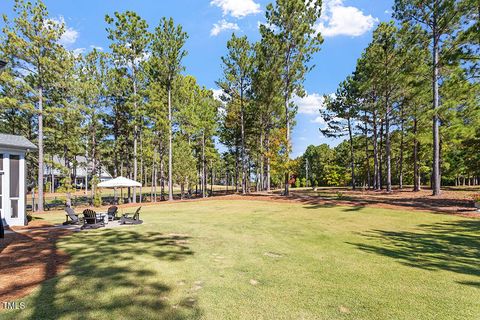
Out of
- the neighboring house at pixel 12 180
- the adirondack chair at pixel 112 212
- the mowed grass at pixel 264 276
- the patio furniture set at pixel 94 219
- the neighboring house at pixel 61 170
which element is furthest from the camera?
the neighboring house at pixel 61 170

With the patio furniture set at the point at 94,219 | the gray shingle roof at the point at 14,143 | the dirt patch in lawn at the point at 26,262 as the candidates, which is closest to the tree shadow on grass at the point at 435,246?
the dirt patch in lawn at the point at 26,262

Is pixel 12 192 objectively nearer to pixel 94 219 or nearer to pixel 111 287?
pixel 94 219

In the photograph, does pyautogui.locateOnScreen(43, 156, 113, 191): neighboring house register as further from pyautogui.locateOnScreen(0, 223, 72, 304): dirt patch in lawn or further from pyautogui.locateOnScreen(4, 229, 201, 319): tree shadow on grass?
pyautogui.locateOnScreen(4, 229, 201, 319): tree shadow on grass

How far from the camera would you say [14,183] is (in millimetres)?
12352

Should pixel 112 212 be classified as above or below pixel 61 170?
below

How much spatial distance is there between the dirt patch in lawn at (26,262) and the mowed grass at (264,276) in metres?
0.33

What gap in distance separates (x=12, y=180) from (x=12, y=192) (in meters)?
0.61

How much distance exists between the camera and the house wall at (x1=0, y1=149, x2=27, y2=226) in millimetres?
11906

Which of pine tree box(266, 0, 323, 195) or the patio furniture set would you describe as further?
pine tree box(266, 0, 323, 195)

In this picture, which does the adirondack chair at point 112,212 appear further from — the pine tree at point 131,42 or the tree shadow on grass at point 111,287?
the pine tree at point 131,42

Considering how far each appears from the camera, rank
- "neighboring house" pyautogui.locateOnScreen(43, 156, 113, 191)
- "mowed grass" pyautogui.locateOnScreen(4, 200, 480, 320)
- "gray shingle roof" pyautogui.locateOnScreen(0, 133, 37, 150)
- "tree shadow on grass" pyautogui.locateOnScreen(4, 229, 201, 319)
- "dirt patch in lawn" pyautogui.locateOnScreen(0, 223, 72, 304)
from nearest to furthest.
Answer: "tree shadow on grass" pyautogui.locateOnScreen(4, 229, 201, 319)
"mowed grass" pyautogui.locateOnScreen(4, 200, 480, 320)
"dirt patch in lawn" pyautogui.locateOnScreen(0, 223, 72, 304)
"gray shingle roof" pyautogui.locateOnScreen(0, 133, 37, 150)
"neighboring house" pyautogui.locateOnScreen(43, 156, 113, 191)

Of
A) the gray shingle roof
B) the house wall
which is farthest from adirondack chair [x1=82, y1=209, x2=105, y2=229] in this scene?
the gray shingle roof

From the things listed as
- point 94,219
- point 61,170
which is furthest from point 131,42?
point 94,219

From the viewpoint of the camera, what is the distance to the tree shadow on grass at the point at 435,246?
21.6ft
